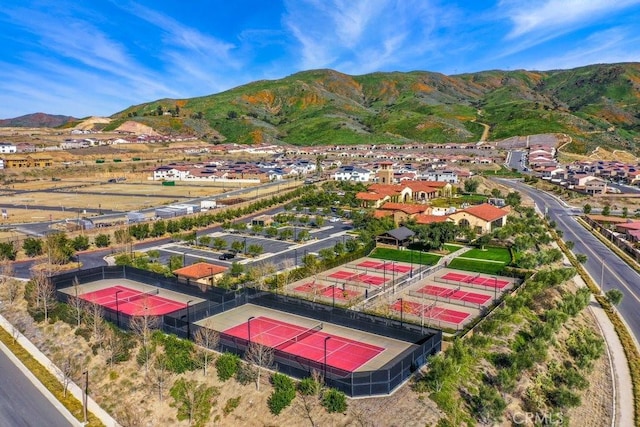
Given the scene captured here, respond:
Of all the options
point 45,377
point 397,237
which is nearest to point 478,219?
point 397,237

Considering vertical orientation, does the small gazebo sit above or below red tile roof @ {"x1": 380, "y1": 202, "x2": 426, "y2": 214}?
below

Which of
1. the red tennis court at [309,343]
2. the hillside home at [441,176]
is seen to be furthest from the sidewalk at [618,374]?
the hillside home at [441,176]

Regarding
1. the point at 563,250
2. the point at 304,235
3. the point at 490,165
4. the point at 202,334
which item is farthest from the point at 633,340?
the point at 490,165

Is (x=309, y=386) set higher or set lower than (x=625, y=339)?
higher

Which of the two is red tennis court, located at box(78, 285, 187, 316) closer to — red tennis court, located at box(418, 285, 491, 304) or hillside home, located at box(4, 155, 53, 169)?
red tennis court, located at box(418, 285, 491, 304)

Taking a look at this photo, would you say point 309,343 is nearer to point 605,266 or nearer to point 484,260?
point 484,260

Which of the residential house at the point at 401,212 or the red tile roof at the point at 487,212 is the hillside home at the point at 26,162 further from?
the red tile roof at the point at 487,212

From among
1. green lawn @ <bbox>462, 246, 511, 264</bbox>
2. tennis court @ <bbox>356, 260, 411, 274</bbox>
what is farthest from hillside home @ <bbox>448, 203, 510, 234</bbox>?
tennis court @ <bbox>356, 260, 411, 274</bbox>
